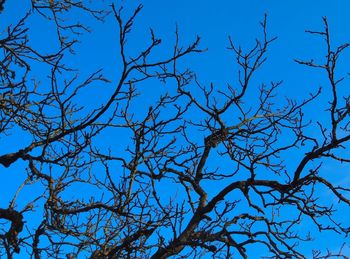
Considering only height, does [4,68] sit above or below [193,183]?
above

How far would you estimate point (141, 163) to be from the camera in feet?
19.2

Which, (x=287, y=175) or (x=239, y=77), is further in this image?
(x=239, y=77)

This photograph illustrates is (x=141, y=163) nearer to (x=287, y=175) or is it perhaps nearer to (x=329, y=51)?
(x=287, y=175)

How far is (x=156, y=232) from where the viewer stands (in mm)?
5195

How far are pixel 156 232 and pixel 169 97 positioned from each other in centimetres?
142

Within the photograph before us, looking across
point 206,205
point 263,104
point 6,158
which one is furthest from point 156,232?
point 263,104

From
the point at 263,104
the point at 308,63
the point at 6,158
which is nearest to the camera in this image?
the point at 308,63

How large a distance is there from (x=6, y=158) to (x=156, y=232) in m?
1.61

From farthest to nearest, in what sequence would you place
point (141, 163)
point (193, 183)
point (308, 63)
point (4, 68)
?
point (193, 183) → point (141, 163) → point (4, 68) → point (308, 63)

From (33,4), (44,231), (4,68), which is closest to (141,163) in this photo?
(44,231)

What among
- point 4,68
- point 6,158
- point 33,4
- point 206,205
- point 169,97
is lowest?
point 206,205

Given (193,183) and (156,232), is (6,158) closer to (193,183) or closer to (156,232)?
(156,232)

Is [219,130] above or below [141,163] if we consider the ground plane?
above

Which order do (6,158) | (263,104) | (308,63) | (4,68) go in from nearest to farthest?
(308,63) → (6,158) → (4,68) → (263,104)
